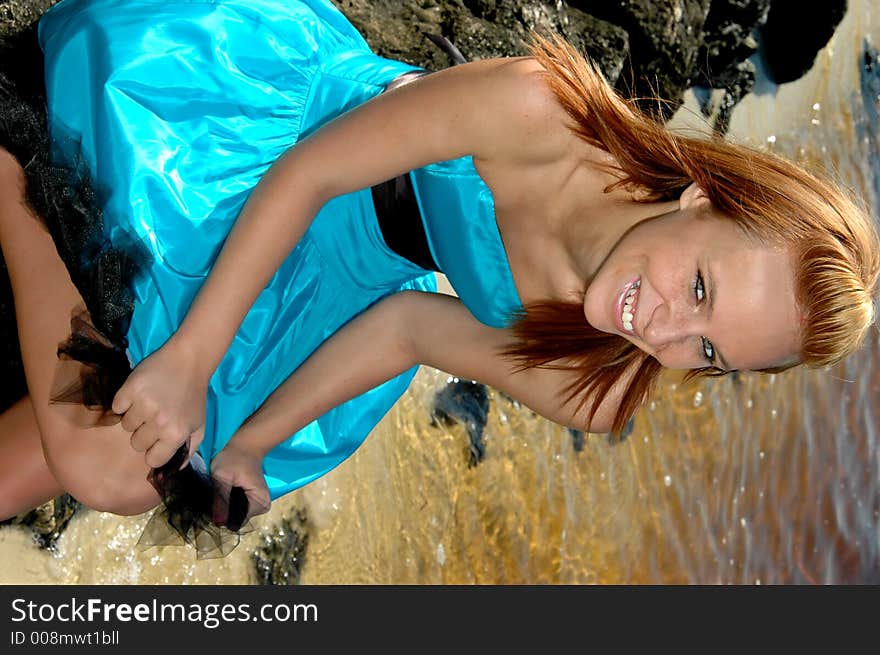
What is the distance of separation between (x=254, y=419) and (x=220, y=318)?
34 cm

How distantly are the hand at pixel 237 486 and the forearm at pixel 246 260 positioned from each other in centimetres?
28

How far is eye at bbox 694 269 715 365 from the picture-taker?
60.0 inches

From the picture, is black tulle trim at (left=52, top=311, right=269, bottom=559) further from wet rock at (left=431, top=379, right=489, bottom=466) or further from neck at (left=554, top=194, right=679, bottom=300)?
wet rock at (left=431, top=379, right=489, bottom=466)

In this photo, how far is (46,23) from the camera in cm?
190

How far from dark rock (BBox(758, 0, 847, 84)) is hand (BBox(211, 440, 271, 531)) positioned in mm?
4305

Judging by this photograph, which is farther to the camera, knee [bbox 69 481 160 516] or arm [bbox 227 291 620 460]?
arm [bbox 227 291 620 460]

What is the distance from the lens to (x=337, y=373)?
6.36 ft

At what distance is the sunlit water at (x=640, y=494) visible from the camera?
2893 millimetres

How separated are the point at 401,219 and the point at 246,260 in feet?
1.34

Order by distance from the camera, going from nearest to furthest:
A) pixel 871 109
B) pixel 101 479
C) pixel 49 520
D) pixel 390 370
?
pixel 101 479 → pixel 390 370 → pixel 49 520 → pixel 871 109

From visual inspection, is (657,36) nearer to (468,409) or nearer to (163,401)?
(468,409)

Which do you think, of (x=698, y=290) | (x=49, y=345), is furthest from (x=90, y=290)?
(x=698, y=290)

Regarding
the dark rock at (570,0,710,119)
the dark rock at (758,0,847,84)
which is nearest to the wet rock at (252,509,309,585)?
the dark rock at (570,0,710,119)
